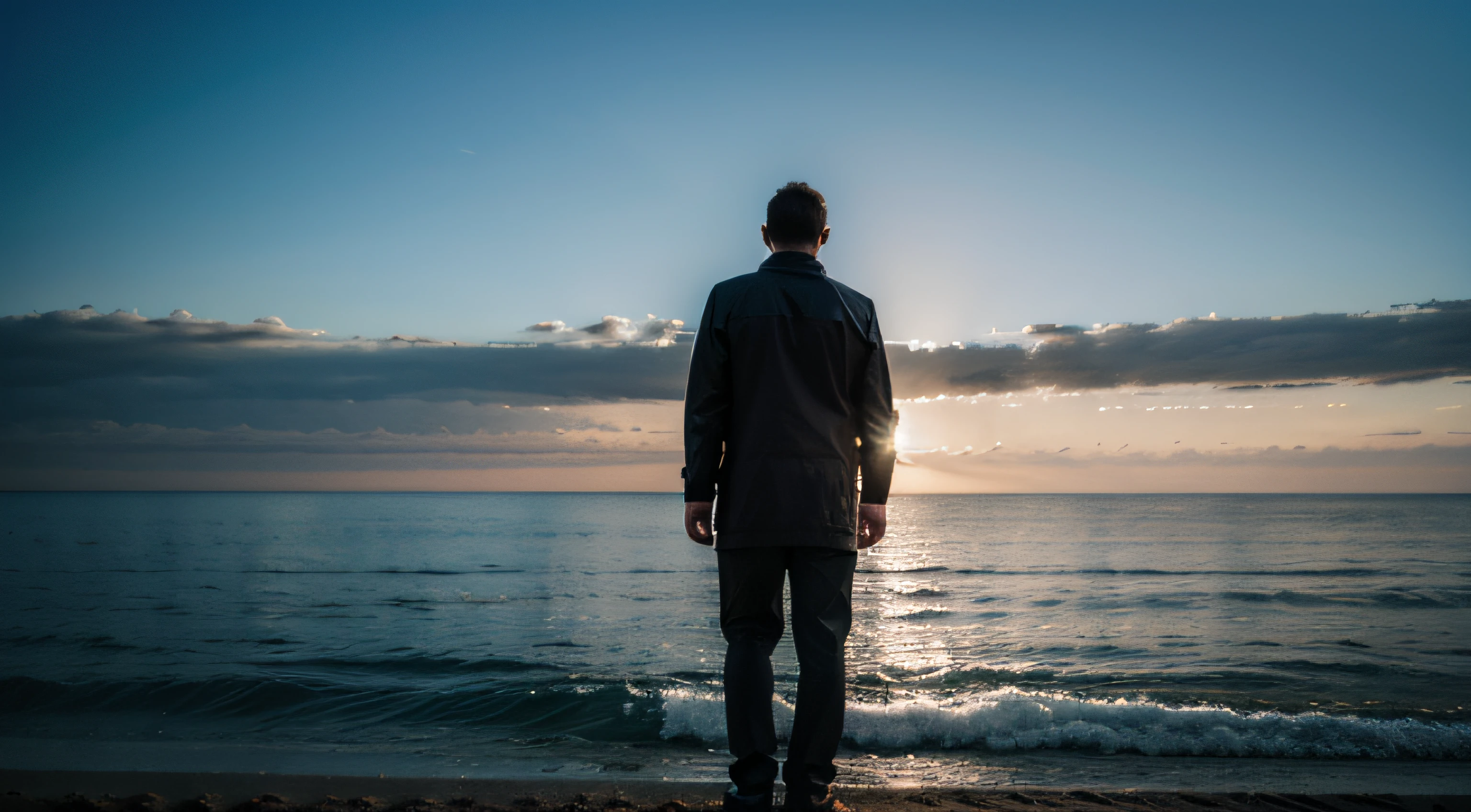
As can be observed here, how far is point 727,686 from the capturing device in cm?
259

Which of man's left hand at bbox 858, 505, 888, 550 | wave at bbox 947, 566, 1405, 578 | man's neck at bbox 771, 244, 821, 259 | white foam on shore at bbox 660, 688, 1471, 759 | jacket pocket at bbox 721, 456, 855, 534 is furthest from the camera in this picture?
wave at bbox 947, 566, 1405, 578

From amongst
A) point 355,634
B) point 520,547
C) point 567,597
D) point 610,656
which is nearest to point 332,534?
point 520,547

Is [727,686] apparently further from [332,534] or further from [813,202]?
[332,534]

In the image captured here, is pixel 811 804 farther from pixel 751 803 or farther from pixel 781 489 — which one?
pixel 781 489

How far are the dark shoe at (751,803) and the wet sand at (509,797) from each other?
0.42m

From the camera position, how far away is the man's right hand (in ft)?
8.47

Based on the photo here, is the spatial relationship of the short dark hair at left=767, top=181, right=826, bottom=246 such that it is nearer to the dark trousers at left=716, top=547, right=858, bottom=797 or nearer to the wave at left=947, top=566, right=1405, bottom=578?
the dark trousers at left=716, top=547, right=858, bottom=797

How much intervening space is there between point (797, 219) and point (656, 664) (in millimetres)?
7114

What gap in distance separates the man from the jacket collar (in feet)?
0.05

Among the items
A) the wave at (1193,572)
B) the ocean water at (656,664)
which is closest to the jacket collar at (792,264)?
the ocean water at (656,664)

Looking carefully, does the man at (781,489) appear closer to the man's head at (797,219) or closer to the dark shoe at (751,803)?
the dark shoe at (751,803)

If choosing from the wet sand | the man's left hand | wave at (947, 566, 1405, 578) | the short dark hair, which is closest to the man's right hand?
the man's left hand

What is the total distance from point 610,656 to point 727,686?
23.8ft

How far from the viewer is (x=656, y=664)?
8703 millimetres
